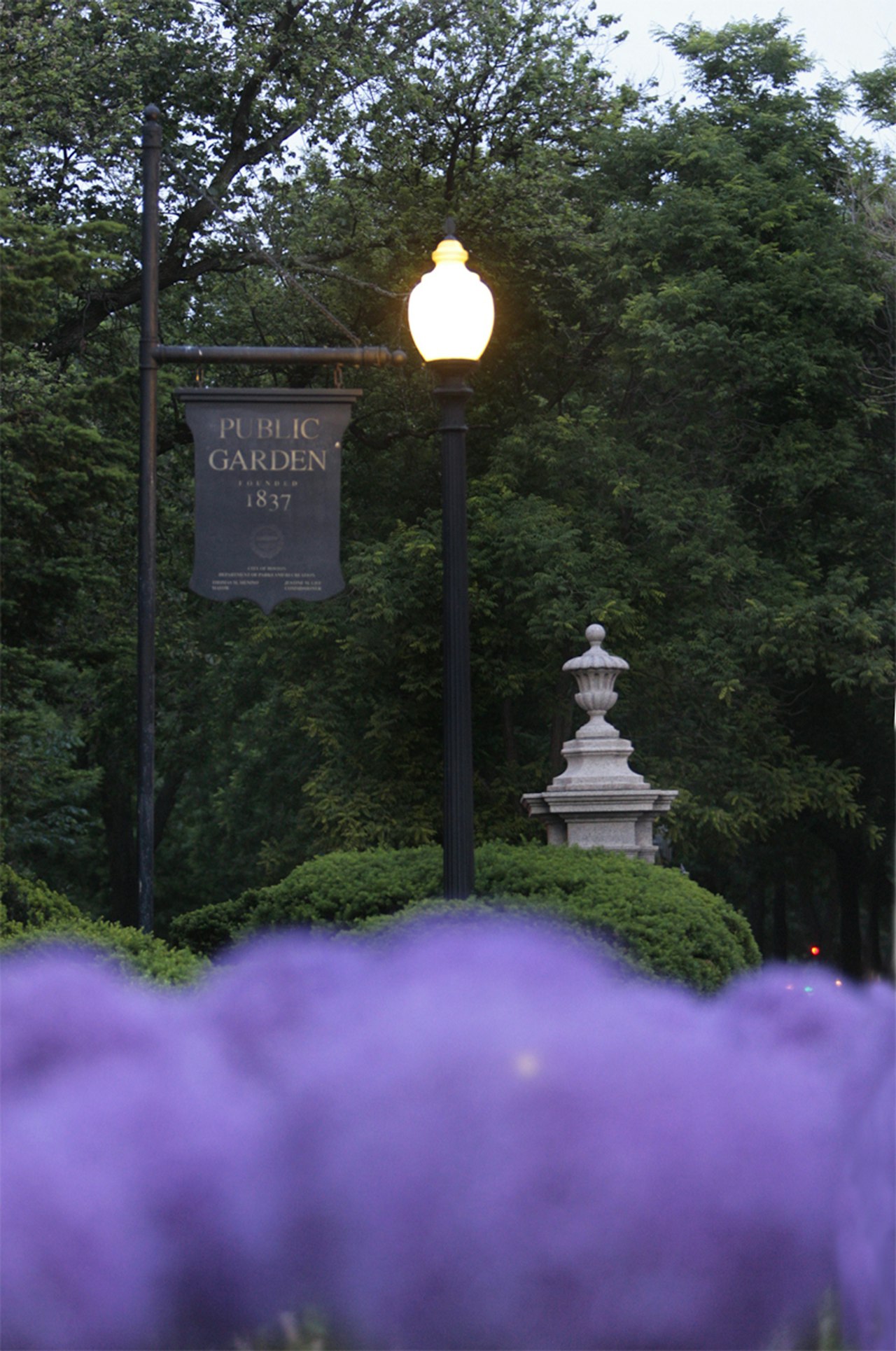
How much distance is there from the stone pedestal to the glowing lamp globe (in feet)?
12.5

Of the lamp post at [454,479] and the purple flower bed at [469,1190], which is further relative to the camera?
the lamp post at [454,479]

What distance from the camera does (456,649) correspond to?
20.1 feet

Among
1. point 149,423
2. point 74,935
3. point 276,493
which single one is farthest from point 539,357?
point 74,935

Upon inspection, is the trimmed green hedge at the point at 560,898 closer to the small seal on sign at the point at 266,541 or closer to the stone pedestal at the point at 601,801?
the stone pedestal at the point at 601,801

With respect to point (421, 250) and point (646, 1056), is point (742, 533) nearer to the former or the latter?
point (421, 250)

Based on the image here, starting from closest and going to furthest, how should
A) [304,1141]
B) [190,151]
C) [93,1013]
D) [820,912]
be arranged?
[304,1141]
[93,1013]
[190,151]
[820,912]

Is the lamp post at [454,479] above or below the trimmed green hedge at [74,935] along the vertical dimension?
above

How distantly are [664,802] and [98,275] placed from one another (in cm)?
499

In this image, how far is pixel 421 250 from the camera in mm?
18766

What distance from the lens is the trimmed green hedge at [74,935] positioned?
3.74 metres

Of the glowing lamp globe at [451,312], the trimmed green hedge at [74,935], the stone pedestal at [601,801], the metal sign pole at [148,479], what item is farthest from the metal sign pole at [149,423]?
the stone pedestal at [601,801]

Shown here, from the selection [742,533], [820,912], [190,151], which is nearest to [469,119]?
[190,151]

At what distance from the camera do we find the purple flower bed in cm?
127

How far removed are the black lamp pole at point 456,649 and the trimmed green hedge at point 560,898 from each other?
0.23m
